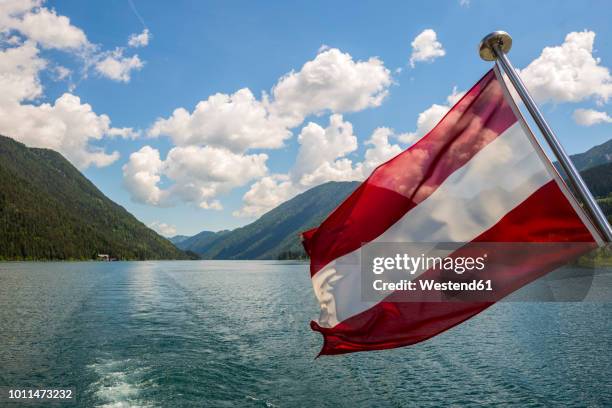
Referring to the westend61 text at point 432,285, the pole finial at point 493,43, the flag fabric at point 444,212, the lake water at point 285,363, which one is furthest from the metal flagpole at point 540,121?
the lake water at point 285,363

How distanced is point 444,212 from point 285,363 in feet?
60.8

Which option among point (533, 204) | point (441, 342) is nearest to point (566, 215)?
point (533, 204)

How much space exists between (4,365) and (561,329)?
3737 cm

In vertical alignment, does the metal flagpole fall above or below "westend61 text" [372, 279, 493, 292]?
above

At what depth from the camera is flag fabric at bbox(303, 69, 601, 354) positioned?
6156 millimetres

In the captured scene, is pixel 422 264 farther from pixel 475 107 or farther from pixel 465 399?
pixel 465 399

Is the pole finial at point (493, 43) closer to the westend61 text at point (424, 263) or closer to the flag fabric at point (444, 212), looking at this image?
the flag fabric at point (444, 212)

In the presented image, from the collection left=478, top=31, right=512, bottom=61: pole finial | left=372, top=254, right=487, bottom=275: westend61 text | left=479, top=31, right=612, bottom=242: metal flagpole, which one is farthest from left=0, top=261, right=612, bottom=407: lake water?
left=478, top=31, right=512, bottom=61: pole finial

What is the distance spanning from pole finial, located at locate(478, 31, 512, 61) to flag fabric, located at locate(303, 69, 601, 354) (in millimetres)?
518

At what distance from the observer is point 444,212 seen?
22.0 feet

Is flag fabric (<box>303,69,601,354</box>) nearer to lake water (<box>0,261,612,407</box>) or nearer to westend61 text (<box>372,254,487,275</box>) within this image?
westend61 text (<box>372,254,487,275</box>)

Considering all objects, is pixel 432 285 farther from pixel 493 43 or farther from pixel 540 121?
pixel 493 43

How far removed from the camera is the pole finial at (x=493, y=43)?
18.3 ft

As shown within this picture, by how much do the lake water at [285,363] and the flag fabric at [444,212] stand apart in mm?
12257
